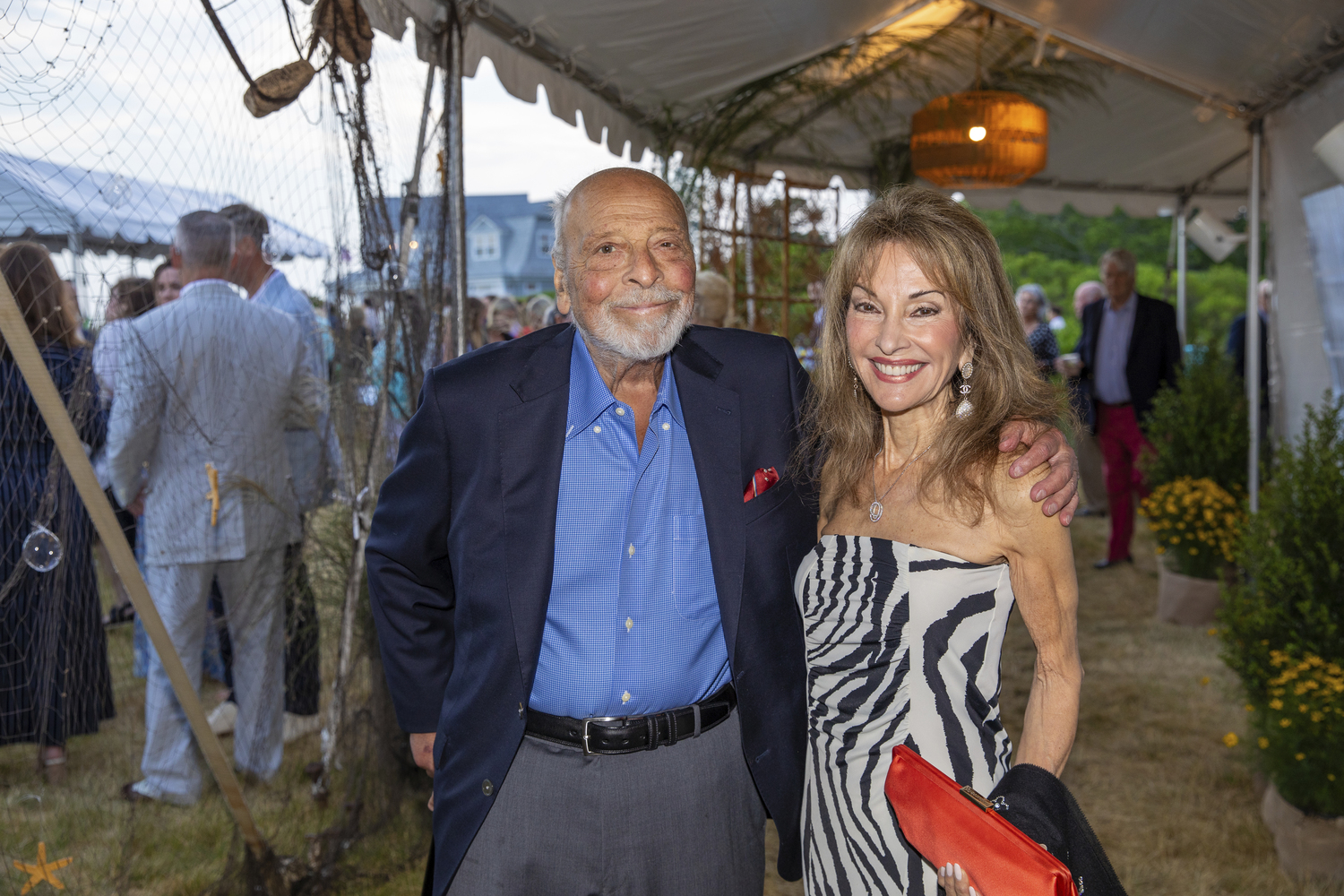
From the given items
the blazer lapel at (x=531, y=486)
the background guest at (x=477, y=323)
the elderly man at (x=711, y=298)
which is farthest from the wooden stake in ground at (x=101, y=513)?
the background guest at (x=477, y=323)

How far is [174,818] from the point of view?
357 cm

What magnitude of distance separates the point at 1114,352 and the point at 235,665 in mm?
6343

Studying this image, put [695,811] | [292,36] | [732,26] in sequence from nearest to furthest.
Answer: [695,811] < [292,36] < [732,26]

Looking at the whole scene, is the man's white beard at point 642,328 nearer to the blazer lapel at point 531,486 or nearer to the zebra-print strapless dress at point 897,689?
the blazer lapel at point 531,486

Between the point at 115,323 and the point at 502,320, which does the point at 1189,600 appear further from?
the point at 115,323

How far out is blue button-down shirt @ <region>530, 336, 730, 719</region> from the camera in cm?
182

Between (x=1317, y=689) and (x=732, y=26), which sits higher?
(x=732, y=26)

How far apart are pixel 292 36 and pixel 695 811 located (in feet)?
7.27

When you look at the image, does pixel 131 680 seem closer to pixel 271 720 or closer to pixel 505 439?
pixel 271 720

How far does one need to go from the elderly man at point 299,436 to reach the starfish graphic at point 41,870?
1143 mm

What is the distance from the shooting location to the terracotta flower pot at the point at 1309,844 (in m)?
3.11


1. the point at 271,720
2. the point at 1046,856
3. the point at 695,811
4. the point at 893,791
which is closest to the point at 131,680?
the point at 271,720

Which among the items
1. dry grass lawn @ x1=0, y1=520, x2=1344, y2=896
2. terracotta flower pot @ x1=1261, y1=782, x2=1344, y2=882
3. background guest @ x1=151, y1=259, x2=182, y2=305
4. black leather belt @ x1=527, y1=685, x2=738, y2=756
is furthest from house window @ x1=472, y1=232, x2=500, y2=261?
black leather belt @ x1=527, y1=685, x2=738, y2=756

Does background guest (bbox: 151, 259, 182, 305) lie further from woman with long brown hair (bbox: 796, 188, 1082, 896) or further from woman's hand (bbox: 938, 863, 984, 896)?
woman's hand (bbox: 938, 863, 984, 896)
